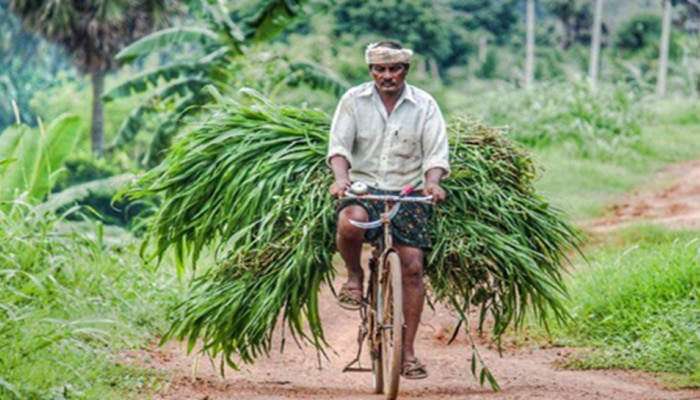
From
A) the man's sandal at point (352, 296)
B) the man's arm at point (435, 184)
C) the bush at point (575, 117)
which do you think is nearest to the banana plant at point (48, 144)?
the man's sandal at point (352, 296)

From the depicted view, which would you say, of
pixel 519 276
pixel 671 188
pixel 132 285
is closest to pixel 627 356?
pixel 519 276

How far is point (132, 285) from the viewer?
8.65 m

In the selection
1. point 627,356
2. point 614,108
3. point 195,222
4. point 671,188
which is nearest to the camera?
point 195,222

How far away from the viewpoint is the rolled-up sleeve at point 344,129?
6117 mm

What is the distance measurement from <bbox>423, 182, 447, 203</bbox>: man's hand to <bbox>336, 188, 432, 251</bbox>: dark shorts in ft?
0.69

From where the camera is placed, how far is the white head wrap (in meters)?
6.08

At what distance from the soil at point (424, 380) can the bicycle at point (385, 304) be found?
0.77ft

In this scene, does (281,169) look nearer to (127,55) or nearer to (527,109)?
(127,55)

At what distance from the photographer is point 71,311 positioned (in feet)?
24.9

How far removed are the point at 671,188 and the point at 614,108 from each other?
16.0 feet

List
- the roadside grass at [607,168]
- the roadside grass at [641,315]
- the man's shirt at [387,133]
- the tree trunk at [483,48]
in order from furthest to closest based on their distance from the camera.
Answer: the tree trunk at [483,48]
the roadside grass at [607,168]
the roadside grass at [641,315]
the man's shirt at [387,133]

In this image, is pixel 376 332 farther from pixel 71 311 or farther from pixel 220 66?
pixel 220 66

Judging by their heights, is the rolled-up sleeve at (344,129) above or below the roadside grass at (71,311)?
above

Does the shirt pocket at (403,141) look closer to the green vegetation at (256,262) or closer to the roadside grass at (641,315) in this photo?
the green vegetation at (256,262)
